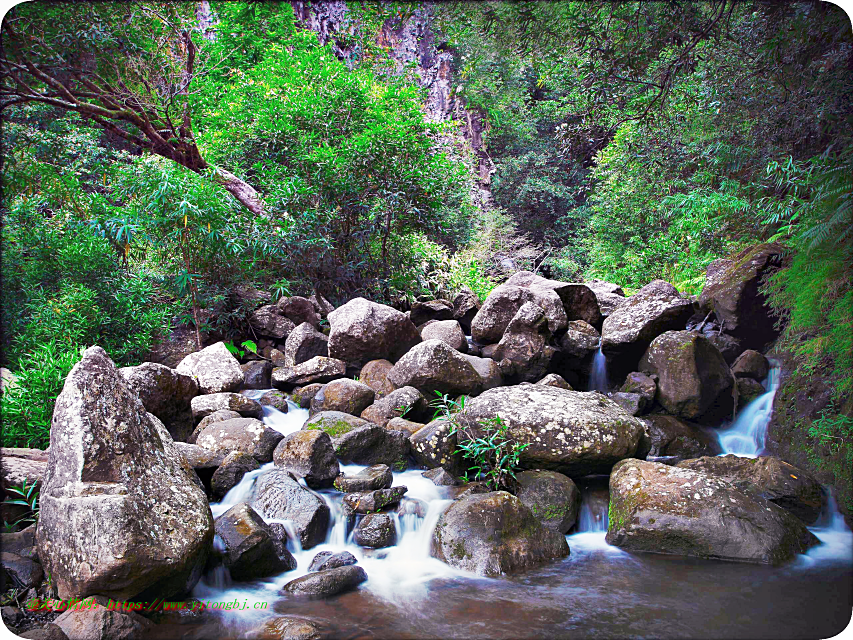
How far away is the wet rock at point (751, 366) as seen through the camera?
251 inches

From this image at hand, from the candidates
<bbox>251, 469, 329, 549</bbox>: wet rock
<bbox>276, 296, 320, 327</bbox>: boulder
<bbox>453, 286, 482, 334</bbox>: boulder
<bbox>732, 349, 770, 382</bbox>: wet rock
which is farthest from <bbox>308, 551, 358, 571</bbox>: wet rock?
<bbox>453, 286, 482, 334</bbox>: boulder

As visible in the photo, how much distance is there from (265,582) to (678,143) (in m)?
6.55

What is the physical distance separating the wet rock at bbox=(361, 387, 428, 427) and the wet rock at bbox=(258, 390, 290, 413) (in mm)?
1192

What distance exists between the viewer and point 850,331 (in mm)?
4152

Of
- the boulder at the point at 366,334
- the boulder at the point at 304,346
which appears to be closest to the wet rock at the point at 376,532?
the boulder at the point at 366,334

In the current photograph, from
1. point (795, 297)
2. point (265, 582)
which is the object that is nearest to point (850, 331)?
point (795, 297)

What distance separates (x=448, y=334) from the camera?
8758mm

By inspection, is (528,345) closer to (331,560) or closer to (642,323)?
(642,323)

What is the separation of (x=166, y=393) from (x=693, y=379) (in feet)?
21.2

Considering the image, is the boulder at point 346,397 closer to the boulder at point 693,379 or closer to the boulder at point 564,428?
the boulder at point 564,428

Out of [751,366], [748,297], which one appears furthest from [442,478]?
[748,297]

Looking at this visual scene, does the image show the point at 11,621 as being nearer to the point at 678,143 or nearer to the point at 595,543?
the point at 595,543

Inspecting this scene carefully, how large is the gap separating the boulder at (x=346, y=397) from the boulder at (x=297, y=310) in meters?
2.96

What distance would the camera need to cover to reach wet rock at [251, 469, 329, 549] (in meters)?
4.25
